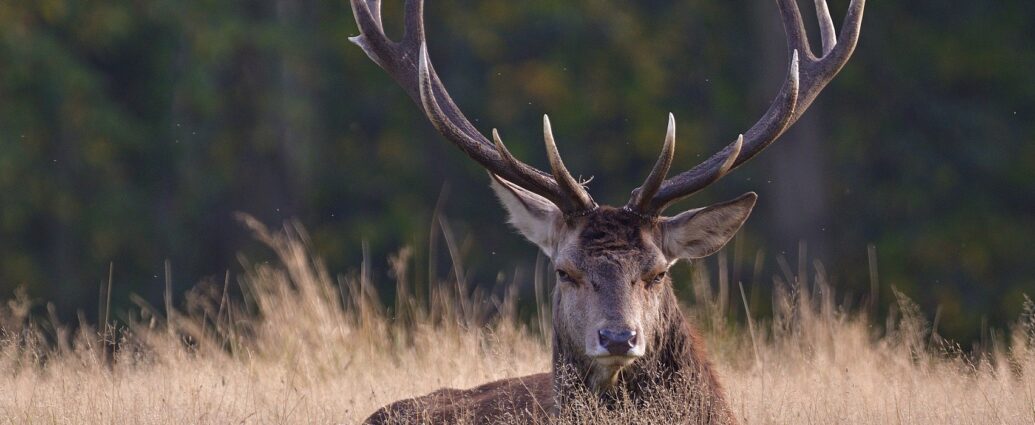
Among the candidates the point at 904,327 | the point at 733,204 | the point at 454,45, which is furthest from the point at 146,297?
the point at 733,204

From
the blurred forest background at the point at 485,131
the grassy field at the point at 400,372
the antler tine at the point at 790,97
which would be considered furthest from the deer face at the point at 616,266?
the blurred forest background at the point at 485,131

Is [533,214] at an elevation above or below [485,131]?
below

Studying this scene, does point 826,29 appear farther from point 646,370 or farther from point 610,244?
point 646,370

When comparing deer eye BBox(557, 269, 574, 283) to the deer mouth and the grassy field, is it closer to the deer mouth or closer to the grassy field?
the deer mouth

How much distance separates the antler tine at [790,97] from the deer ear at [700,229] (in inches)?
3.7

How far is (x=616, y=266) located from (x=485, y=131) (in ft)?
44.1

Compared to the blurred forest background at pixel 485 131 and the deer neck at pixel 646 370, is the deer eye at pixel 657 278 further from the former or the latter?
the blurred forest background at pixel 485 131

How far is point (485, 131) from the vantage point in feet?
64.6

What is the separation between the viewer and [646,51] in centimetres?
2033

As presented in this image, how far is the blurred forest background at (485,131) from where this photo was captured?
1923cm

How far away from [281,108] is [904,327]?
12535 mm

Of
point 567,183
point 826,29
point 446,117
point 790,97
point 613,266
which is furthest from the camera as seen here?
point 826,29

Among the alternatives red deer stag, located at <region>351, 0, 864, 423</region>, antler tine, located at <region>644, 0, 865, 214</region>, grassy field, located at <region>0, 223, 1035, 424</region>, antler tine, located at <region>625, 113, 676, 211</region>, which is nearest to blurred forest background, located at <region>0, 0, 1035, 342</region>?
grassy field, located at <region>0, 223, 1035, 424</region>

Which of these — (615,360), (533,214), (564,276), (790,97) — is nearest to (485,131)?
(533,214)
